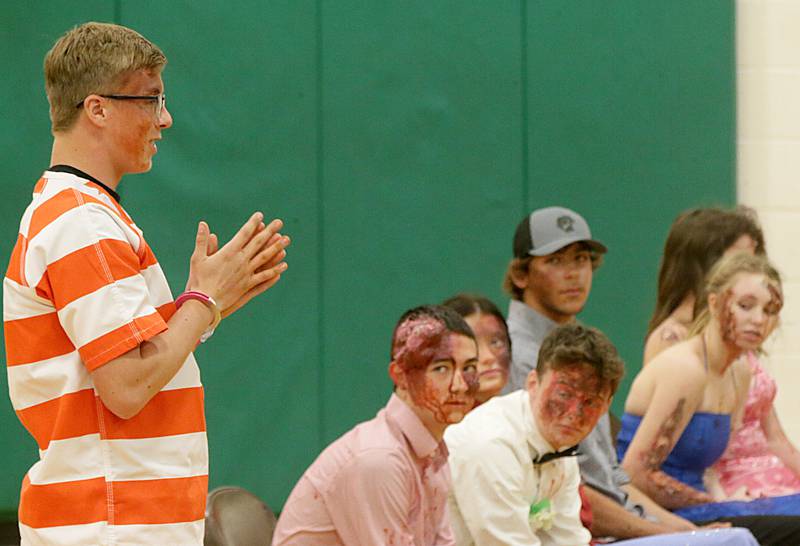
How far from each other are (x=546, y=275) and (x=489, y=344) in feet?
1.40

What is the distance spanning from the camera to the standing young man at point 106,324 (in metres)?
1.75

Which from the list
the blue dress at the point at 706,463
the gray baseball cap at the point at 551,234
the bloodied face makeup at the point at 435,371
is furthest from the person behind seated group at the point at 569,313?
the bloodied face makeup at the point at 435,371

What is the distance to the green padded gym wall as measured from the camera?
4.49 metres

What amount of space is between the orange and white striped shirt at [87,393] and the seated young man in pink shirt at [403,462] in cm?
87

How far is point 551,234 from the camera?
404cm

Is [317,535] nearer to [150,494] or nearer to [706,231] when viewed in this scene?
[150,494]

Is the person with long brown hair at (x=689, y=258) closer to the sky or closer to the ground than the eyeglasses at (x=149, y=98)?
closer to the ground

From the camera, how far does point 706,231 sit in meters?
4.16

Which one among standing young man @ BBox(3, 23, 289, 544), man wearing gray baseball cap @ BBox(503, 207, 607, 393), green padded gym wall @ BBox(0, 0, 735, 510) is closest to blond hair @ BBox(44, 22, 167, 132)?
standing young man @ BBox(3, 23, 289, 544)

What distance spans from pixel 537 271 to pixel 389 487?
1471 millimetres

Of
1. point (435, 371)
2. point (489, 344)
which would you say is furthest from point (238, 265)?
point (489, 344)

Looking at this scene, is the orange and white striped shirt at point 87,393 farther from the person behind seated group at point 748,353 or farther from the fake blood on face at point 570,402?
the person behind seated group at point 748,353

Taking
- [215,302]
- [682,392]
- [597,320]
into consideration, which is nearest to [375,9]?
[597,320]

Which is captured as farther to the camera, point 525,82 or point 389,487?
point 525,82
